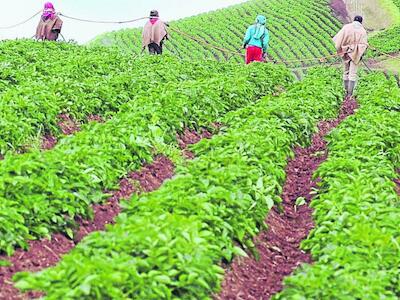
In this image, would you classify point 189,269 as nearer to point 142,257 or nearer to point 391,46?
point 142,257

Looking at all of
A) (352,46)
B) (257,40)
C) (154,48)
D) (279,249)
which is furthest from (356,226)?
(154,48)

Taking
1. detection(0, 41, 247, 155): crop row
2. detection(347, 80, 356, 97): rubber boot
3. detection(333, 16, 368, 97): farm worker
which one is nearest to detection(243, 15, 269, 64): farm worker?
detection(0, 41, 247, 155): crop row

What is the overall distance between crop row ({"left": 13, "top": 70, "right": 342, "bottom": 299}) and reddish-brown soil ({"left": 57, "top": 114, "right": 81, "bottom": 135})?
2.41 meters

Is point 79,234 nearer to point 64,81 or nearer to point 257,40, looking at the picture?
point 64,81

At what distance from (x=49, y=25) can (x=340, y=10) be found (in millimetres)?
29083

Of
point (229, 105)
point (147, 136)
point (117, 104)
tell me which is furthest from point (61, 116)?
point (229, 105)

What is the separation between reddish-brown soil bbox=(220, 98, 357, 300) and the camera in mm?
6699

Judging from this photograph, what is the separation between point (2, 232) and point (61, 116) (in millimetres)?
4816

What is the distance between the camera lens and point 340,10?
46656 mm

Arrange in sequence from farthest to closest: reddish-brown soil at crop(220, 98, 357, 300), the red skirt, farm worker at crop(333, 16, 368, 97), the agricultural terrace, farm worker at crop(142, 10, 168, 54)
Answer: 1. the red skirt
2. farm worker at crop(142, 10, 168, 54)
3. farm worker at crop(333, 16, 368, 97)
4. reddish-brown soil at crop(220, 98, 357, 300)
5. the agricultural terrace

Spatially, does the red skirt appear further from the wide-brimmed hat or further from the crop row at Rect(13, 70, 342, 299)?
the crop row at Rect(13, 70, 342, 299)

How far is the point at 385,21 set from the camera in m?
44.5

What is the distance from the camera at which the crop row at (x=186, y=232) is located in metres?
5.26

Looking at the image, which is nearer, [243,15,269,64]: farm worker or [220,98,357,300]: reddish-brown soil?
[220,98,357,300]: reddish-brown soil
